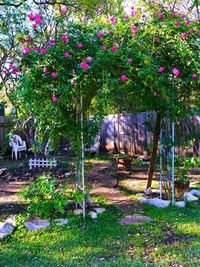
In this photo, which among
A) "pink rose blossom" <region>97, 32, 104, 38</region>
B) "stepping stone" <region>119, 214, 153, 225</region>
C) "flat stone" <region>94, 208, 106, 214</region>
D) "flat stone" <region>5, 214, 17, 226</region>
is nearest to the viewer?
"pink rose blossom" <region>97, 32, 104, 38</region>

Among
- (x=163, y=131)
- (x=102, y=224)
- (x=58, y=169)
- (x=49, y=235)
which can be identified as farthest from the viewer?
(x=58, y=169)

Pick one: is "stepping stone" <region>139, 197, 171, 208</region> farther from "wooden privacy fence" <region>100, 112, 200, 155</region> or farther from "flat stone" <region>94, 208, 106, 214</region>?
"wooden privacy fence" <region>100, 112, 200, 155</region>

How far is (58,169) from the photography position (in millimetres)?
6793

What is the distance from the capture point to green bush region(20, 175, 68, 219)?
3.45 m

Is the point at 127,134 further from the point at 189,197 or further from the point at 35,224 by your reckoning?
the point at 35,224

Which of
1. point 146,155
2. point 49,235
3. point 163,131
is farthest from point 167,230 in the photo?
point 146,155

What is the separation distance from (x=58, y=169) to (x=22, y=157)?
2690 millimetres

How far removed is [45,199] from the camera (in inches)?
141

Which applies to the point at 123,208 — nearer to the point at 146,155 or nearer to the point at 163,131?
the point at 163,131

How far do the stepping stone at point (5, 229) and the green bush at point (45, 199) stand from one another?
34 centimetres

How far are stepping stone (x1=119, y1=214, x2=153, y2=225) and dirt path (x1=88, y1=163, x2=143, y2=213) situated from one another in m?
0.26

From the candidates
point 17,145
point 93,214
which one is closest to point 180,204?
point 93,214

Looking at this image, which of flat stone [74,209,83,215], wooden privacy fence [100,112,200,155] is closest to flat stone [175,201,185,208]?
flat stone [74,209,83,215]

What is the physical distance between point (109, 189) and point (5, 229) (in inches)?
89.8
